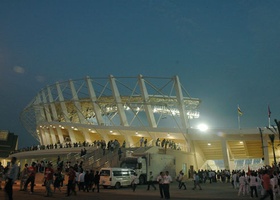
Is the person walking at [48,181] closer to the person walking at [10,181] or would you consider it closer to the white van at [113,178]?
the person walking at [10,181]

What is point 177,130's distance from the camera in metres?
48.3

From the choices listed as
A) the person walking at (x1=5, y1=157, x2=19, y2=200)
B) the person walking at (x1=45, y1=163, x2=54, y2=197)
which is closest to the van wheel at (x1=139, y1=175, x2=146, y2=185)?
the person walking at (x1=45, y1=163, x2=54, y2=197)

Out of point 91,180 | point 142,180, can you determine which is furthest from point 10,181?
point 142,180

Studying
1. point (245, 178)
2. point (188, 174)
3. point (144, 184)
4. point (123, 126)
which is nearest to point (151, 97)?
point (123, 126)

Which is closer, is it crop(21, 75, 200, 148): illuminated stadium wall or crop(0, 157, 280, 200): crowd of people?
crop(0, 157, 280, 200): crowd of people

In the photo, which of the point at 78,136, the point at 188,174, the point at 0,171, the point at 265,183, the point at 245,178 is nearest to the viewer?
the point at 265,183

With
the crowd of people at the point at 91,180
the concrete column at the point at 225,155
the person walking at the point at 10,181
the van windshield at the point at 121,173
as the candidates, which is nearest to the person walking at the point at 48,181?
the crowd of people at the point at 91,180

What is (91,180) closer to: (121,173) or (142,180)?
(121,173)

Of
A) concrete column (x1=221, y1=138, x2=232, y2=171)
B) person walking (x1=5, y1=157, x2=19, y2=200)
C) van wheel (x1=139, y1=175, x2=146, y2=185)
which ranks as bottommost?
van wheel (x1=139, y1=175, x2=146, y2=185)

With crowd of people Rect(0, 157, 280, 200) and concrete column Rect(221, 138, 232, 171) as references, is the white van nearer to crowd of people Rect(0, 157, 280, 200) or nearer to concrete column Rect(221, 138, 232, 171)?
crowd of people Rect(0, 157, 280, 200)

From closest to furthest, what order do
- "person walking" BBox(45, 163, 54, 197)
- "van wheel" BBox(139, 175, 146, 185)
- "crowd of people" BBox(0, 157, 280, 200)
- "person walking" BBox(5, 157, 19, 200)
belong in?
"person walking" BBox(5, 157, 19, 200) → "crowd of people" BBox(0, 157, 280, 200) → "person walking" BBox(45, 163, 54, 197) → "van wheel" BBox(139, 175, 146, 185)

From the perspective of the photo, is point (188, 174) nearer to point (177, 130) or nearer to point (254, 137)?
point (177, 130)

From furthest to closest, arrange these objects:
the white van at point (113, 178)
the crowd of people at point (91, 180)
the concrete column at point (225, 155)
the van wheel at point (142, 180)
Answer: the concrete column at point (225, 155) < the van wheel at point (142, 180) < the white van at point (113, 178) < the crowd of people at point (91, 180)

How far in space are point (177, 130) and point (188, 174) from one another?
7062 mm
